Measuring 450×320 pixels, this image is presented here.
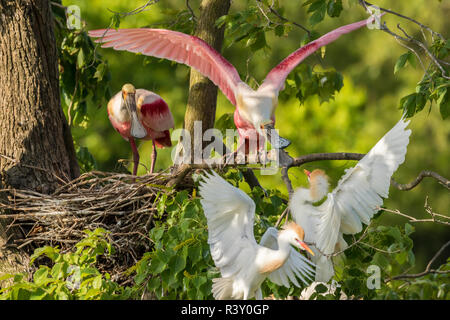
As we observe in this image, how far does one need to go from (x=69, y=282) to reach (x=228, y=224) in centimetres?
74

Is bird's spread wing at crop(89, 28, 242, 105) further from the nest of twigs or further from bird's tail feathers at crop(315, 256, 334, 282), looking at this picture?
bird's tail feathers at crop(315, 256, 334, 282)

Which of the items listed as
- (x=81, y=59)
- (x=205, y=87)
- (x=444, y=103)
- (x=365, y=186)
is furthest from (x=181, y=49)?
(x=365, y=186)

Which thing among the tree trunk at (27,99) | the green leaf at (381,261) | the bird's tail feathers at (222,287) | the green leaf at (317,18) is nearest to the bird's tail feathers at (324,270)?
the green leaf at (381,261)

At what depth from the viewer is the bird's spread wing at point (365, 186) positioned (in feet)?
11.0

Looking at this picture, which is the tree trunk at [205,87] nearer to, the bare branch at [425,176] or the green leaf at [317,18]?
the green leaf at [317,18]

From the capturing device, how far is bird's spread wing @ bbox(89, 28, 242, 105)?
14.6ft

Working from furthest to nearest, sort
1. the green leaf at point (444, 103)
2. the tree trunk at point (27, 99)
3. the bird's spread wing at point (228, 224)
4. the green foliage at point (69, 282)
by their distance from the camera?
the tree trunk at point (27, 99) → the green leaf at point (444, 103) → the green foliage at point (69, 282) → the bird's spread wing at point (228, 224)

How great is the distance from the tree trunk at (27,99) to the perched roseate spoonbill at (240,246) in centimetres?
157

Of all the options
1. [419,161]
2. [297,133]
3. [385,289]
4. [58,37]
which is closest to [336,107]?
[297,133]

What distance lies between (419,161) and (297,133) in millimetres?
2409

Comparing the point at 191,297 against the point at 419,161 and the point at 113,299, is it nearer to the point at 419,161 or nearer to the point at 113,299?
the point at 113,299

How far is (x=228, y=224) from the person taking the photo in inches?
124

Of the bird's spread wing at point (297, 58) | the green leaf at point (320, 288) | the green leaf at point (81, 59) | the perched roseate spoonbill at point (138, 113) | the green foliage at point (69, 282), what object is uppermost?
the green leaf at point (81, 59)

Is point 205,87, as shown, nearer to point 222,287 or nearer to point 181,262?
point 181,262
